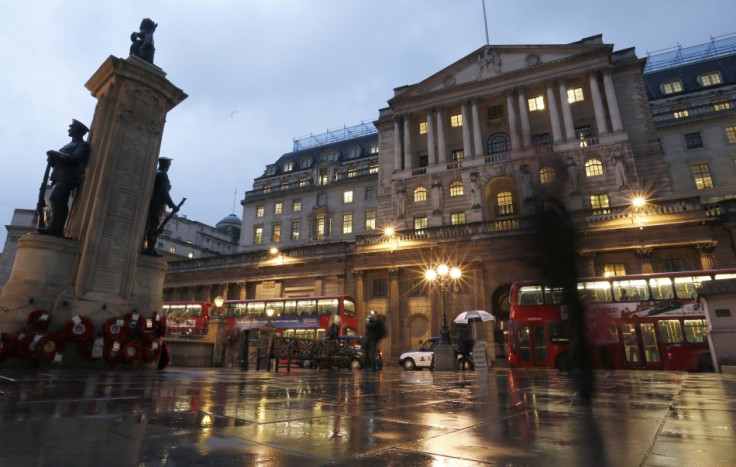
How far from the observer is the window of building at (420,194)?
37862 mm

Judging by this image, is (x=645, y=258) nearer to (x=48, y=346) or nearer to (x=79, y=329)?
(x=79, y=329)

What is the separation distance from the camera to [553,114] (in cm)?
3569

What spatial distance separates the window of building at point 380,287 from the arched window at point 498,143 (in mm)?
17180

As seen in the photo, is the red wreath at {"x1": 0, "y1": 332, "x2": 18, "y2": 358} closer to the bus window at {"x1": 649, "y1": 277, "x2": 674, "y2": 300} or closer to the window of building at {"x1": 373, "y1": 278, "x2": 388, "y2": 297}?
the bus window at {"x1": 649, "y1": 277, "x2": 674, "y2": 300}

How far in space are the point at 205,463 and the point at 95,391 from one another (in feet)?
13.9

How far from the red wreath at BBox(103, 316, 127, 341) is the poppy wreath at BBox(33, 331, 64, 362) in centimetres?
93

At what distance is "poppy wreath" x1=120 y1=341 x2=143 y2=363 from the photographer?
401 inches

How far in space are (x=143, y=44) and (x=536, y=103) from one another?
35.4m

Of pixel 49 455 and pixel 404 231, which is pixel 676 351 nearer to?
pixel 404 231

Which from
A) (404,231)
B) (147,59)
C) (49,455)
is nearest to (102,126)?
(147,59)

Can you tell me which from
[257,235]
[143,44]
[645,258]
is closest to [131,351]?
[143,44]

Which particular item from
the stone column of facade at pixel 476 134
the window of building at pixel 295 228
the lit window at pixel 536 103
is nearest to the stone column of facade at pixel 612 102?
the lit window at pixel 536 103

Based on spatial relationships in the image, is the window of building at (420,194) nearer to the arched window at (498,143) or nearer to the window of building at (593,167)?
the arched window at (498,143)

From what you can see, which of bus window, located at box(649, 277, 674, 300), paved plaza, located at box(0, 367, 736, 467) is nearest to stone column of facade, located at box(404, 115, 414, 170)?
bus window, located at box(649, 277, 674, 300)
